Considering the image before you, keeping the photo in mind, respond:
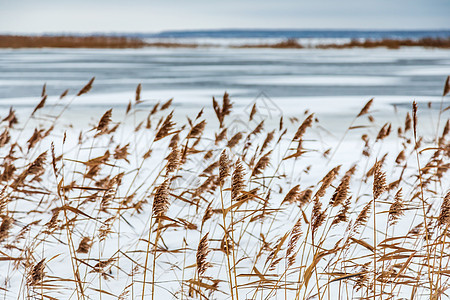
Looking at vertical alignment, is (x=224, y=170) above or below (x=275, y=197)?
above

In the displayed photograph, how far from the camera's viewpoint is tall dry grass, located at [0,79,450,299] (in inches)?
77.2

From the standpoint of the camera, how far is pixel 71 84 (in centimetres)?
1460

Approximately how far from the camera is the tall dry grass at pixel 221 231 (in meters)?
→ 1.96

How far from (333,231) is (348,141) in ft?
11.6

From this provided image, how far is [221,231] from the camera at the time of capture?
12.2ft

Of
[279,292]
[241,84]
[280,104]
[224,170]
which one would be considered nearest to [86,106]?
[280,104]

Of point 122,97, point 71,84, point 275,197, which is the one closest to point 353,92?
point 122,97

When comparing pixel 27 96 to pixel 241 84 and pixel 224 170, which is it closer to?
pixel 241 84

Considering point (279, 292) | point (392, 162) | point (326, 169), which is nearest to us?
point (279, 292)

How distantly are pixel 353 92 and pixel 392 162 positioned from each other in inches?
301

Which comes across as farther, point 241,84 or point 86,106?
point 241,84

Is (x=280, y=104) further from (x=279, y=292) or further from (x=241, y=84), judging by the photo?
(x=279, y=292)

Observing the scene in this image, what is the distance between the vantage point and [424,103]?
35.2ft

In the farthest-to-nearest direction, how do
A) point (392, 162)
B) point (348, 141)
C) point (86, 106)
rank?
point (86, 106)
point (348, 141)
point (392, 162)
